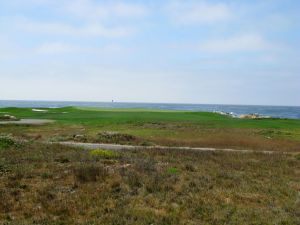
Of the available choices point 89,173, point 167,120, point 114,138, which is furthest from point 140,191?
point 167,120

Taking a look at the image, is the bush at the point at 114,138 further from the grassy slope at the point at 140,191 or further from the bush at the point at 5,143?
the grassy slope at the point at 140,191

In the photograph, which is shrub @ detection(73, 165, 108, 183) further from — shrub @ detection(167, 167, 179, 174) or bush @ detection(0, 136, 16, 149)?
bush @ detection(0, 136, 16, 149)

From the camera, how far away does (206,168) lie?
57.7ft

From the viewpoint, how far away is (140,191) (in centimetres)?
1283

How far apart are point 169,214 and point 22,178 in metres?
5.99

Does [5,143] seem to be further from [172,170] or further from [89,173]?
[172,170]

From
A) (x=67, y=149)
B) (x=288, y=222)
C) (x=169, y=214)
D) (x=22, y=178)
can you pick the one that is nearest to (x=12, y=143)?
(x=67, y=149)

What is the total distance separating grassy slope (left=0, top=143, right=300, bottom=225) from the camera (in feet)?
34.1

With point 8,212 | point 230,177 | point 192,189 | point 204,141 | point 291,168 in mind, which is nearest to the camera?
point 8,212

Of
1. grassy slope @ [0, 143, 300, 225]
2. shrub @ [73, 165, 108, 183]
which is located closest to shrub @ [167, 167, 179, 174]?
grassy slope @ [0, 143, 300, 225]

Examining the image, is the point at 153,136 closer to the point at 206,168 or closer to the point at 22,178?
the point at 206,168

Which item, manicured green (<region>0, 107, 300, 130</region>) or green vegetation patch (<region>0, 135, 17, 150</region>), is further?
manicured green (<region>0, 107, 300, 130</region>)

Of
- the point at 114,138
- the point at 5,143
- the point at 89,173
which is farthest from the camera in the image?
the point at 114,138

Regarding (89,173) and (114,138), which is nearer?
(89,173)
